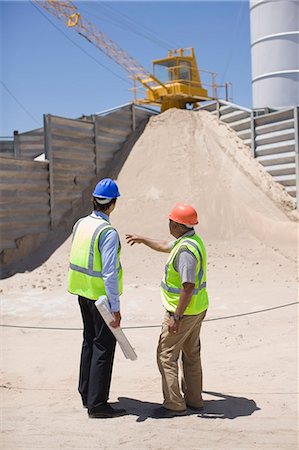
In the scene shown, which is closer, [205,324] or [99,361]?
[99,361]

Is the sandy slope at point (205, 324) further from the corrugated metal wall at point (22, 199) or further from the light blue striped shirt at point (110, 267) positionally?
the corrugated metal wall at point (22, 199)

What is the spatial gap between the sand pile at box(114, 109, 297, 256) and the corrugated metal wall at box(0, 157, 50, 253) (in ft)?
6.39

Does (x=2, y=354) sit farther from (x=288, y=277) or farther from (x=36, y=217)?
(x=36, y=217)

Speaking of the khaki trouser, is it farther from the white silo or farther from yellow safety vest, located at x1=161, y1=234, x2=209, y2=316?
the white silo

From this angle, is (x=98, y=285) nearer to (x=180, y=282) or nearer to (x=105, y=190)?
(x=180, y=282)

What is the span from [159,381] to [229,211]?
28.8ft

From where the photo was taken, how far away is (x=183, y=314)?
4.12 metres

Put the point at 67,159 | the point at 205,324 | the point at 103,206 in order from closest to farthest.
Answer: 1. the point at 103,206
2. the point at 205,324
3. the point at 67,159

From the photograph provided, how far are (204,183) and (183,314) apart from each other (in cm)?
1049

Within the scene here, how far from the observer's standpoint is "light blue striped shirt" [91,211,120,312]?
4051 millimetres

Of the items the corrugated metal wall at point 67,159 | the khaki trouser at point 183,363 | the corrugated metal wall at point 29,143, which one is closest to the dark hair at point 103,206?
the khaki trouser at point 183,363

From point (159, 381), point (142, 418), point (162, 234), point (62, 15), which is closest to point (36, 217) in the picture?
point (162, 234)

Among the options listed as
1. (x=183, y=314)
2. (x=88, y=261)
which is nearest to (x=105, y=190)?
(x=88, y=261)

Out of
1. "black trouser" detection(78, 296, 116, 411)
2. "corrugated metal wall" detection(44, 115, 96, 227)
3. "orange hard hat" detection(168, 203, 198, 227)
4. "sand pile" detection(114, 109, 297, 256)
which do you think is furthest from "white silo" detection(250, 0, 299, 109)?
"black trouser" detection(78, 296, 116, 411)
